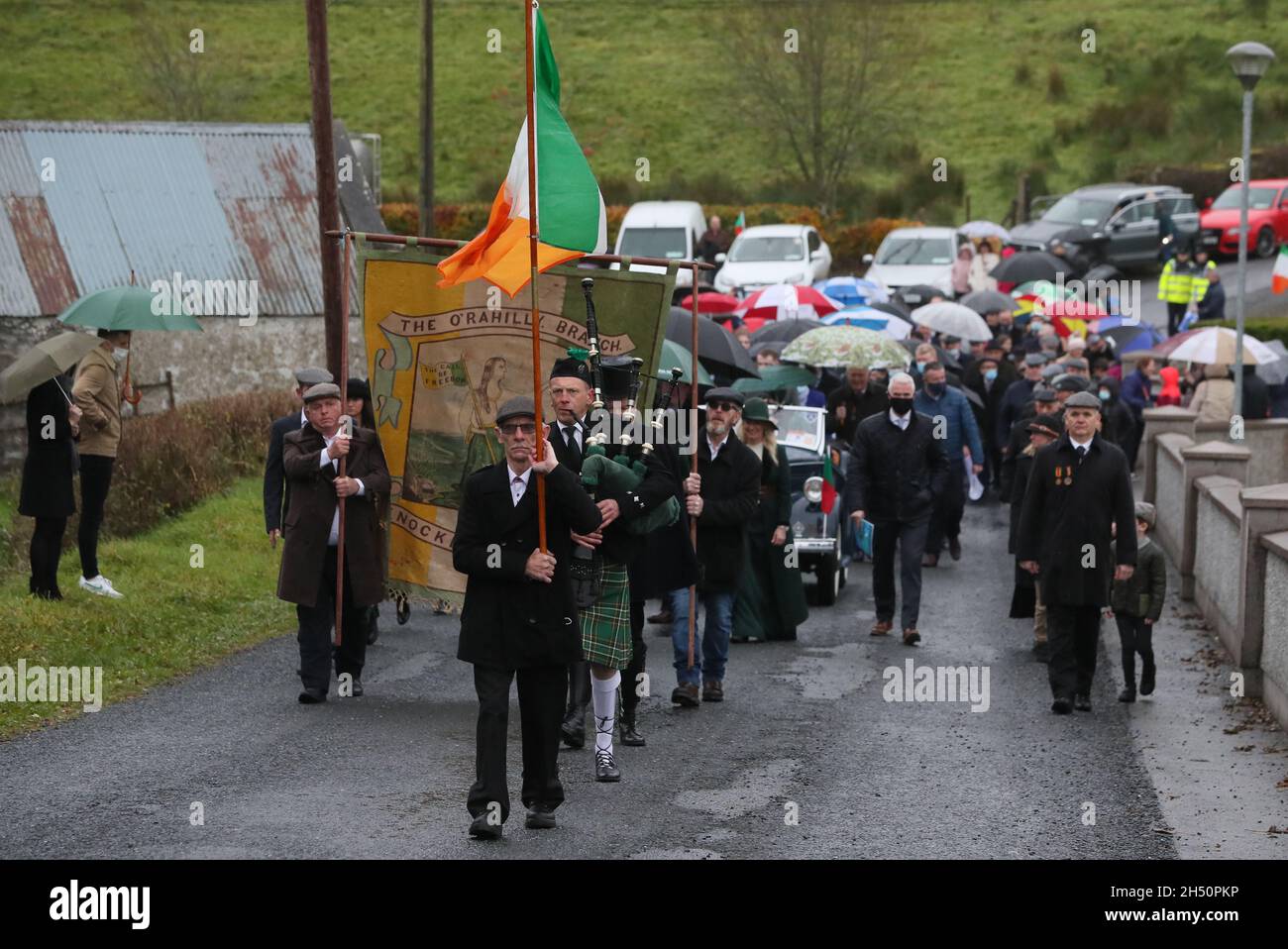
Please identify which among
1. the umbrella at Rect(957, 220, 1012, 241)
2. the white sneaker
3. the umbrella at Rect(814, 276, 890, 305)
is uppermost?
the umbrella at Rect(957, 220, 1012, 241)

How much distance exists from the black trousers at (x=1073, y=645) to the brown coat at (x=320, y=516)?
165 inches

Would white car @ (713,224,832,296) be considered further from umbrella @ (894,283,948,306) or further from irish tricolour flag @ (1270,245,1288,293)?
irish tricolour flag @ (1270,245,1288,293)

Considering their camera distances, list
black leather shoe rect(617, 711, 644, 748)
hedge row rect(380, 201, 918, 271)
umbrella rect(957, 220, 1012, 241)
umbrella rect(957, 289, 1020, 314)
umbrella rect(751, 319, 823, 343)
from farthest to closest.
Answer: hedge row rect(380, 201, 918, 271)
umbrella rect(957, 220, 1012, 241)
umbrella rect(957, 289, 1020, 314)
umbrella rect(751, 319, 823, 343)
black leather shoe rect(617, 711, 644, 748)

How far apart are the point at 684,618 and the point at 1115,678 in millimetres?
3301

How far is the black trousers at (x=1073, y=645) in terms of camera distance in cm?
1131

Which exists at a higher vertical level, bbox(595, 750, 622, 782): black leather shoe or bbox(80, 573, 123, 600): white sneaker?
bbox(80, 573, 123, 600): white sneaker

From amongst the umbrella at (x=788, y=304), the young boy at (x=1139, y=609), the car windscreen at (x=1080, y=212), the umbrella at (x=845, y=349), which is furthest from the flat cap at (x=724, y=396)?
the car windscreen at (x=1080, y=212)

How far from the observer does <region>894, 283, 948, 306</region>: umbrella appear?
98.6 feet

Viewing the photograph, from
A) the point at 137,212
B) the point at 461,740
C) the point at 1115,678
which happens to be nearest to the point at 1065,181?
the point at 137,212

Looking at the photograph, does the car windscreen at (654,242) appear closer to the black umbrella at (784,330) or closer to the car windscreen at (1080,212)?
the car windscreen at (1080,212)

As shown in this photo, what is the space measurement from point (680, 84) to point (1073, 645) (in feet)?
174

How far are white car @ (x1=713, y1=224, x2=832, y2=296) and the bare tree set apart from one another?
42.7ft

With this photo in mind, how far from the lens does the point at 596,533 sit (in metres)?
8.59

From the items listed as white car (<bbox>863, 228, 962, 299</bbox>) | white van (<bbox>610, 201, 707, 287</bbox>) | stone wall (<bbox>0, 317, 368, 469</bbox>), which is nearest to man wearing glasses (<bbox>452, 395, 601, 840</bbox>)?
stone wall (<bbox>0, 317, 368, 469</bbox>)
